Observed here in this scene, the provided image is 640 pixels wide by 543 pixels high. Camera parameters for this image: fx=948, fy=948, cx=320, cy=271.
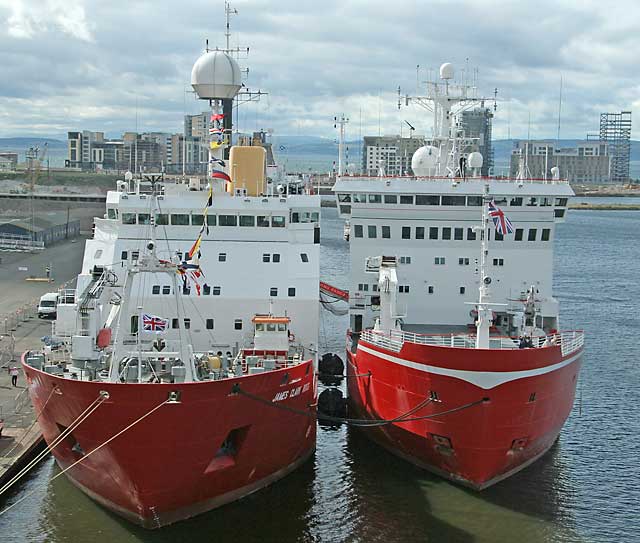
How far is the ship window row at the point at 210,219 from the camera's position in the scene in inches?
1096

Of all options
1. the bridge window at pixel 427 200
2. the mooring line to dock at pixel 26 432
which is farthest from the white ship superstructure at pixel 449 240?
the mooring line to dock at pixel 26 432

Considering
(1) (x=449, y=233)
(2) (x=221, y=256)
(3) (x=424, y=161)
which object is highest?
(3) (x=424, y=161)

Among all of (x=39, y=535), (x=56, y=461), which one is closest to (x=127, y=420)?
(x=39, y=535)

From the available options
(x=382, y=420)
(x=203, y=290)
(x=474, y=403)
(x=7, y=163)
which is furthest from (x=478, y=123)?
(x=474, y=403)

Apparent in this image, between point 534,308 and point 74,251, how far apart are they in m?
50.5

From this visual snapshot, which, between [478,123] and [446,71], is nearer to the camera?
[446,71]

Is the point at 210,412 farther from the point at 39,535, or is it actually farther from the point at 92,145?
the point at 92,145

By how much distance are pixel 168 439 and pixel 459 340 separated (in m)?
7.69

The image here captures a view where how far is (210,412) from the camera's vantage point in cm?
2011

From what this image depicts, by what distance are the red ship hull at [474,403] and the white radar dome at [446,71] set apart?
11.2 m

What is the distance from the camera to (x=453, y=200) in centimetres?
2916

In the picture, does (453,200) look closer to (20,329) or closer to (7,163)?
(20,329)

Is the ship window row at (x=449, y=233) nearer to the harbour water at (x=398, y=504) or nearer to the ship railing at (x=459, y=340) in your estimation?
the ship railing at (x=459, y=340)

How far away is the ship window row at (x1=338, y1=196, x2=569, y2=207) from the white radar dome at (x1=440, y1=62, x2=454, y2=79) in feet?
17.0
